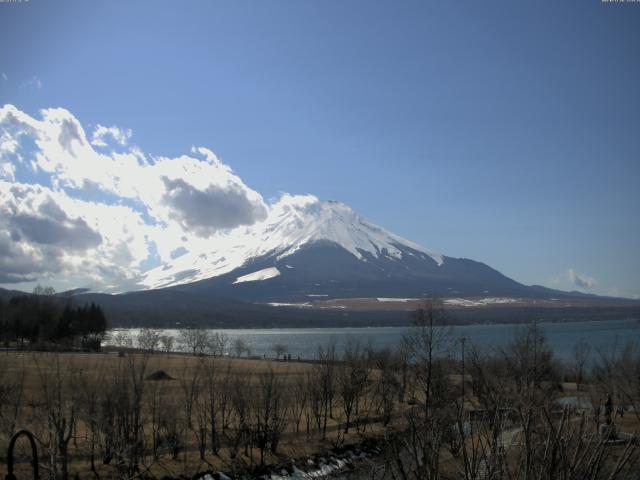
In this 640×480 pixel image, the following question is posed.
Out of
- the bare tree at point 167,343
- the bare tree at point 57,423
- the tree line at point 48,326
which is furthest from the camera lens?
the bare tree at point 167,343

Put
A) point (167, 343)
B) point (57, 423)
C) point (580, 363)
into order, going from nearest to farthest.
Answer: point (57, 423) < point (580, 363) < point (167, 343)

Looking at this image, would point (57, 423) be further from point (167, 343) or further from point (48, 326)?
point (167, 343)

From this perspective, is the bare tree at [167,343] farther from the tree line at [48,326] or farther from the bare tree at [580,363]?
the bare tree at [580,363]

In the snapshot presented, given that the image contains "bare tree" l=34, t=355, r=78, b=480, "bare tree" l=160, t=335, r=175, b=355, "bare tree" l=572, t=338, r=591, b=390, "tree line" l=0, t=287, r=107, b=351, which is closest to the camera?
"bare tree" l=34, t=355, r=78, b=480

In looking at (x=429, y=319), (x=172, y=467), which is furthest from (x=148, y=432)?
(x=429, y=319)

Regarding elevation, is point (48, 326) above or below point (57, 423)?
below

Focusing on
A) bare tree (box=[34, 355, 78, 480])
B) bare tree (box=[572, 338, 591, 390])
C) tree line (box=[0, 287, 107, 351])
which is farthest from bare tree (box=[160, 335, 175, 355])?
bare tree (box=[34, 355, 78, 480])

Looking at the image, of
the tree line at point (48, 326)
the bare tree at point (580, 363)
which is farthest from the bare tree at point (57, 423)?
the tree line at point (48, 326)

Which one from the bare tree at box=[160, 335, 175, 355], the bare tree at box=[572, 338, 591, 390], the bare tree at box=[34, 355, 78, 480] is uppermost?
the bare tree at box=[34, 355, 78, 480]

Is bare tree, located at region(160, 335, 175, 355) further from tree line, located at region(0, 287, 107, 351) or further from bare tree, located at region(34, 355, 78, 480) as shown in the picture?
bare tree, located at region(34, 355, 78, 480)

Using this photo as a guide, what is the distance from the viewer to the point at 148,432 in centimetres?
2819

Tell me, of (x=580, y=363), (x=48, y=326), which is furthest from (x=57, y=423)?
(x=48, y=326)

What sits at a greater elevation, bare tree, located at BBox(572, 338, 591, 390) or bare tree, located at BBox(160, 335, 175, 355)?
bare tree, located at BBox(572, 338, 591, 390)

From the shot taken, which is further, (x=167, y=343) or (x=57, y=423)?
(x=167, y=343)
